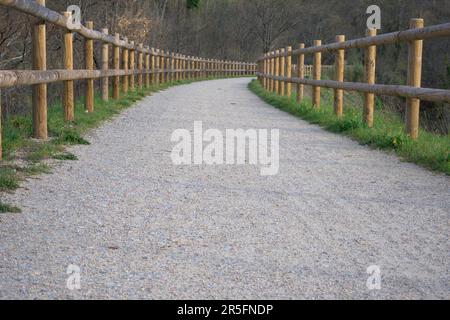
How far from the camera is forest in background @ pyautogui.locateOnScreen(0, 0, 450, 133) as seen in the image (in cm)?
1400

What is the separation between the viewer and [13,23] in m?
12.6

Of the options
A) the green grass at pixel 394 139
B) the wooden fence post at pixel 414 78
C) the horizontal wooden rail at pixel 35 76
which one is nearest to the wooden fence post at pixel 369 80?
the green grass at pixel 394 139

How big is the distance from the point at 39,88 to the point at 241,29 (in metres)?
53.5

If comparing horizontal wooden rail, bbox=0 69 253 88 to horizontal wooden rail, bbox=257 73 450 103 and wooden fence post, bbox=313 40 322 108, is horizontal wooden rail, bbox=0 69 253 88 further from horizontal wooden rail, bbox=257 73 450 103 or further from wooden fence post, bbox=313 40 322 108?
wooden fence post, bbox=313 40 322 108

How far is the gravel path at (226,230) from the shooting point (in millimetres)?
2898

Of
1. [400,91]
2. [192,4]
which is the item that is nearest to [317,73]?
[400,91]

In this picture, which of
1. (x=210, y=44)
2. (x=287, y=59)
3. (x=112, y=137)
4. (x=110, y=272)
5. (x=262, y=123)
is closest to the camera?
(x=110, y=272)

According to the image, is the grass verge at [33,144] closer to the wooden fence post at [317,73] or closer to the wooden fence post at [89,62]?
the wooden fence post at [89,62]

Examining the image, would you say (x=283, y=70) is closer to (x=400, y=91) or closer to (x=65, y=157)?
(x=400, y=91)

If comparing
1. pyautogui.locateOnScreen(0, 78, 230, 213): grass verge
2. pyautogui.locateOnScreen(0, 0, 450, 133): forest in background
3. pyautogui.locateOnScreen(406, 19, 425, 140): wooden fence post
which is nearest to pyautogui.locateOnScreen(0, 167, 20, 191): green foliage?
pyautogui.locateOnScreen(0, 78, 230, 213): grass verge

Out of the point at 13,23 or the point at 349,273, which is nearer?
the point at 349,273
